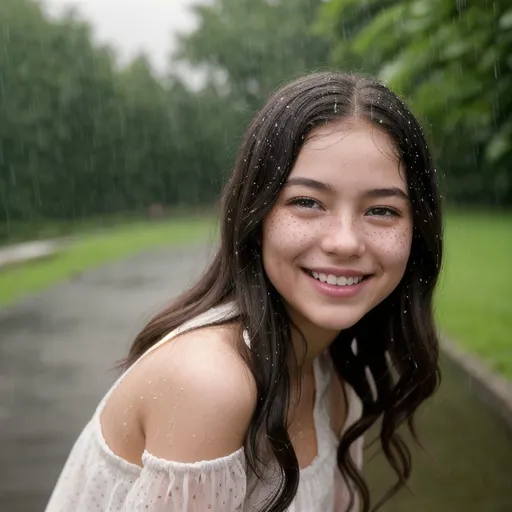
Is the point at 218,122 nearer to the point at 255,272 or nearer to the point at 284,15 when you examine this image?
the point at 284,15

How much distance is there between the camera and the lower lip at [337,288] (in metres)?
1.94

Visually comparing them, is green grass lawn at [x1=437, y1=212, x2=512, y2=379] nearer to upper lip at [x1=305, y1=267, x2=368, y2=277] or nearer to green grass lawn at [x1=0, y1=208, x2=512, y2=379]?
green grass lawn at [x1=0, y1=208, x2=512, y2=379]

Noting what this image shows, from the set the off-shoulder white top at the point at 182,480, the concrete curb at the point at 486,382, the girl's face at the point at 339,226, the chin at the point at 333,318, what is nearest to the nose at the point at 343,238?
the girl's face at the point at 339,226

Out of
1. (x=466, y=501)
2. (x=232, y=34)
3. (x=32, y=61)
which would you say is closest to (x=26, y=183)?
(x=32, y=61)

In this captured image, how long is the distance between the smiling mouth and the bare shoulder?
0.25m

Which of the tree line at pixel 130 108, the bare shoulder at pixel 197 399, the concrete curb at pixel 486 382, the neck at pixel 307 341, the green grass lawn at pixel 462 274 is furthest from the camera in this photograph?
the tree line at pixel 130 108

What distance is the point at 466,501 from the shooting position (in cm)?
439

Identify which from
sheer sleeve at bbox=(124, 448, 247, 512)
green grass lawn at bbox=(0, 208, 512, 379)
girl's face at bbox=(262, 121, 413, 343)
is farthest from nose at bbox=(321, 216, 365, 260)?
green grass lawn at bbox=(0, 208, 512, 379)

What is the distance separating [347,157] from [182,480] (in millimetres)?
758

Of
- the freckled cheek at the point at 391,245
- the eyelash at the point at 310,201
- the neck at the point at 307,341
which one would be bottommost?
the neck at the point at 307,341

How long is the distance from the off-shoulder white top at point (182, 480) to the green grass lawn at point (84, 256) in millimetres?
744

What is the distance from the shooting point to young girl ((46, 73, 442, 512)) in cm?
178

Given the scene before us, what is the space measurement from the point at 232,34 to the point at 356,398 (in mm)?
44744

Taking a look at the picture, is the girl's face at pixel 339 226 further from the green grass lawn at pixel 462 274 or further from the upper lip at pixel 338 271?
the green grass lawn at pixel 462 274
